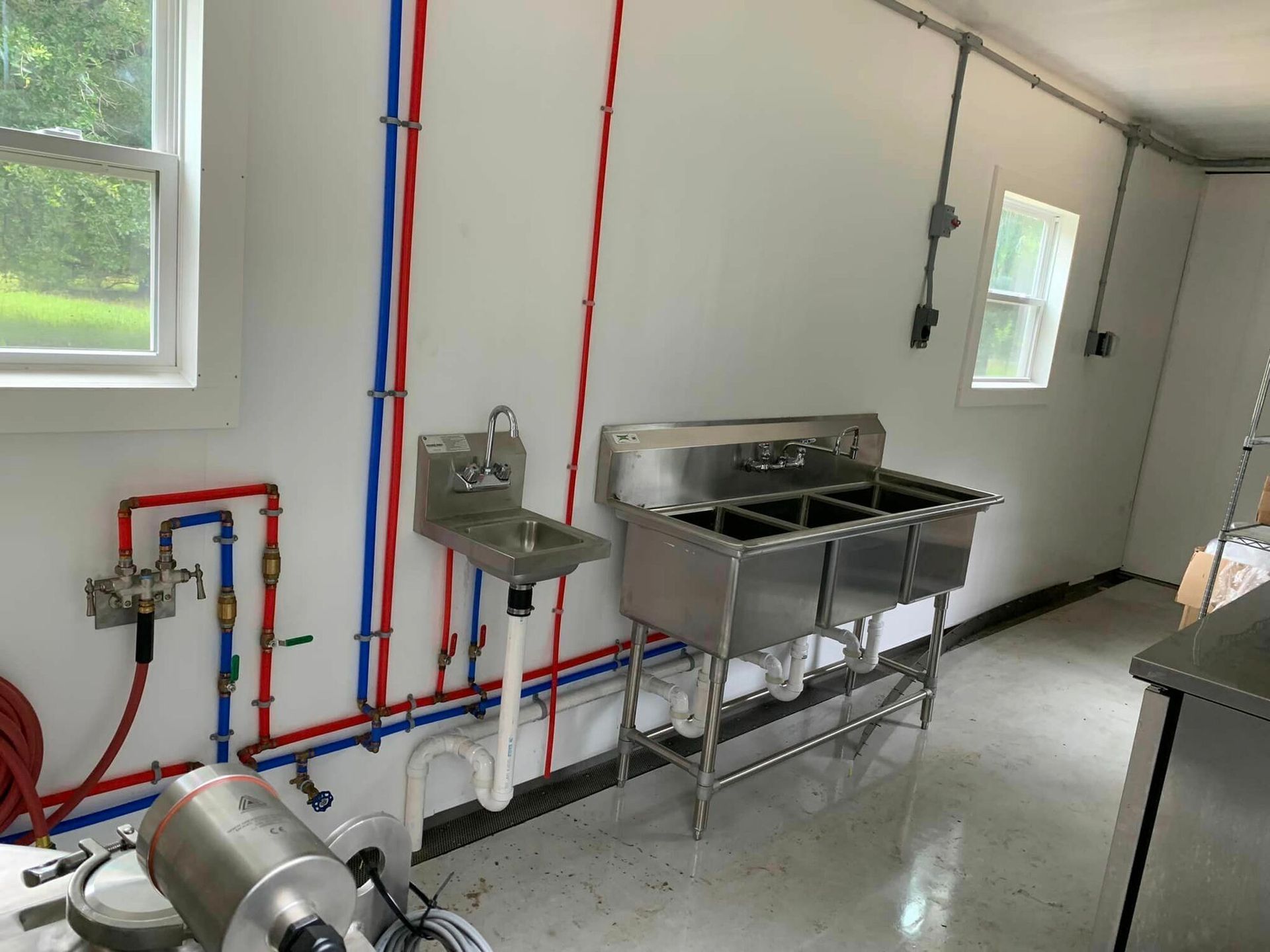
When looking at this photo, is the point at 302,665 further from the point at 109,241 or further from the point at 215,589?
the point at 109,241

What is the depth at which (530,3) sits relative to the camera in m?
2.25

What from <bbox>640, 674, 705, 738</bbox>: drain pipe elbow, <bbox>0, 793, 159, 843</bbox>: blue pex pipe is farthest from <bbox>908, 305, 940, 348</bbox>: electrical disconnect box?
<bbox>0, 793, 159, 843</bbox>: blue pex pipe

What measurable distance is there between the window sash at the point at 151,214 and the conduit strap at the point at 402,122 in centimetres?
46

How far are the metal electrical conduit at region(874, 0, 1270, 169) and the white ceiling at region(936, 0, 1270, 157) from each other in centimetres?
6

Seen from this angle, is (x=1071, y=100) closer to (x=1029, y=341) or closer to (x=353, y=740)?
(x=1029, y=341)

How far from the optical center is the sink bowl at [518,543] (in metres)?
2.11

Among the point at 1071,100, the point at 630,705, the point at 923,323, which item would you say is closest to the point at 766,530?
the point at 630,705

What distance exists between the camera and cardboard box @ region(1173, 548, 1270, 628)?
390 centimetres

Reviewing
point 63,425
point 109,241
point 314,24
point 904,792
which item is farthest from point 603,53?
point 904,792

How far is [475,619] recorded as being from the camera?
99.7 inches

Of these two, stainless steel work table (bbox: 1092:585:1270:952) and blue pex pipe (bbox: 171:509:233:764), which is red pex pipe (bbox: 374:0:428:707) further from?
stainless steel work table (bbox: 1092:585:1270:952)

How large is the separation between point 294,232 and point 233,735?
1152 mm

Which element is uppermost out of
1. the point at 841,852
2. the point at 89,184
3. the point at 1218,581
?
the point at 89,184

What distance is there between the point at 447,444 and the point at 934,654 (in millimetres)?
2285
